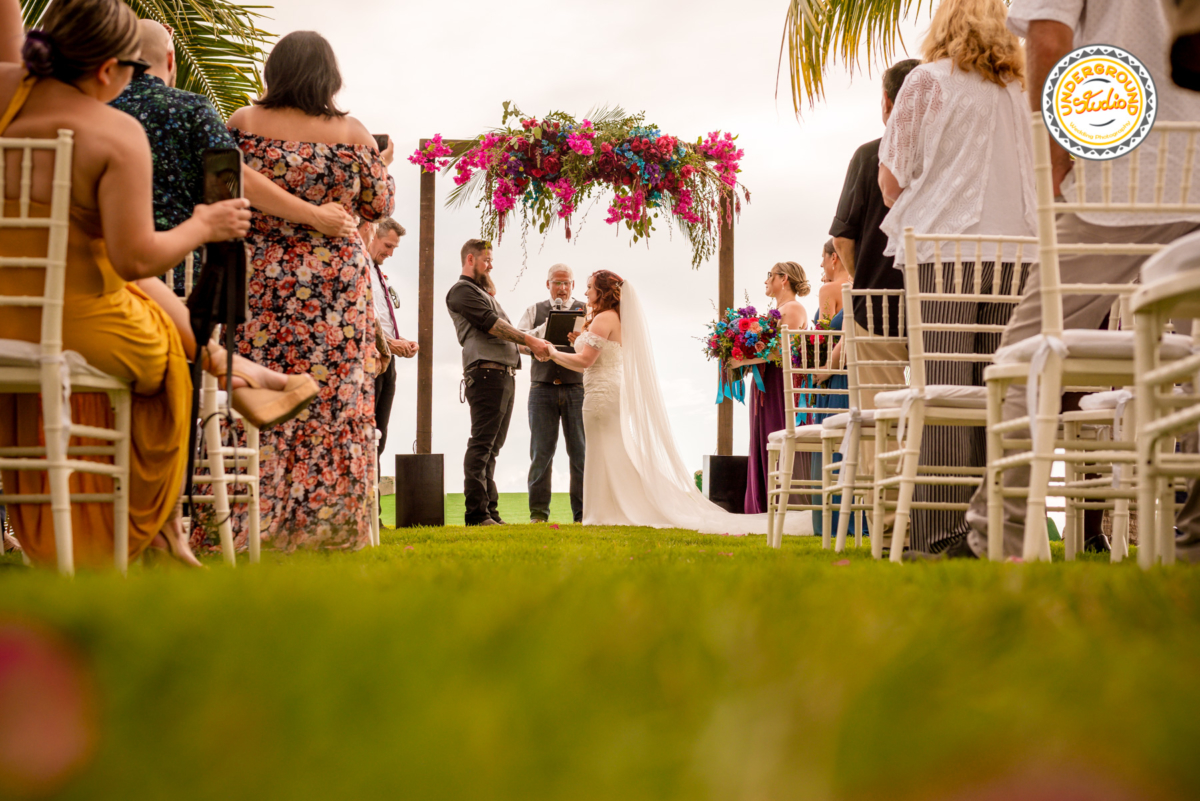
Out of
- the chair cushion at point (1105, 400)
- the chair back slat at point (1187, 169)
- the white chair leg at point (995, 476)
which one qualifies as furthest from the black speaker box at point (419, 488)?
the chair back slat at point (1187, 169)

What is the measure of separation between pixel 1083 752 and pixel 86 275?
2.26m

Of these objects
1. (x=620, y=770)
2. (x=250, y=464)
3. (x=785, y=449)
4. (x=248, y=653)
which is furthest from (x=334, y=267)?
(x=620, y=770)

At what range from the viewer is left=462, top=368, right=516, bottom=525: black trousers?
7090 mm

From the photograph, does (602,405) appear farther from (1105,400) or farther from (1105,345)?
(1105,345)

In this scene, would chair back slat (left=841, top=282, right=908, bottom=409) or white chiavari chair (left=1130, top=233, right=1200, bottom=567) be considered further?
chair back slat (left=841, top=282, right=908, bottom=409)

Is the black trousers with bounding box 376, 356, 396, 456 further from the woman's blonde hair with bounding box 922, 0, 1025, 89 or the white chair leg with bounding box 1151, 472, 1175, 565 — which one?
the white chair leg with bounding box 1151, 472, 1175, 565

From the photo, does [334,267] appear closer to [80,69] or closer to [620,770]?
[80,69]

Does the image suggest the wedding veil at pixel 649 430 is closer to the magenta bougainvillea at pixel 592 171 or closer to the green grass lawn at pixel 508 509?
the magenta bougainvillea at pixel 592 171

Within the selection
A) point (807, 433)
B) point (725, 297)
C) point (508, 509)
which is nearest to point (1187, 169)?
point (807, 433)

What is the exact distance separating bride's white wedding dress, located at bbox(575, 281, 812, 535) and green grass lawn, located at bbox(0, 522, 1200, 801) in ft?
20.3

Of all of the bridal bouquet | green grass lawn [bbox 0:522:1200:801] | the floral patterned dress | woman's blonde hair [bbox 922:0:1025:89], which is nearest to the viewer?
green grass lawn [bbox 0:522:1200:801]

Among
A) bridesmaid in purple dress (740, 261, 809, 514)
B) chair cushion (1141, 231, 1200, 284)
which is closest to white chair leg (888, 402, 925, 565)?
chair cushion (1141, 231, 1200, 284)

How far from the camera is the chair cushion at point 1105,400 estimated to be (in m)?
2.80

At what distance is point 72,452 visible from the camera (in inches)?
89.6
